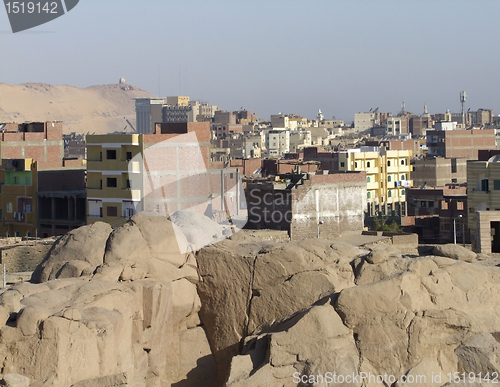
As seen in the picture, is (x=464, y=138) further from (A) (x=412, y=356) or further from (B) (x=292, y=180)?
(A) (x=412, y=356)

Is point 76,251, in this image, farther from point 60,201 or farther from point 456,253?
point 60,201

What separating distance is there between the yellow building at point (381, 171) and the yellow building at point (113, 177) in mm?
22387

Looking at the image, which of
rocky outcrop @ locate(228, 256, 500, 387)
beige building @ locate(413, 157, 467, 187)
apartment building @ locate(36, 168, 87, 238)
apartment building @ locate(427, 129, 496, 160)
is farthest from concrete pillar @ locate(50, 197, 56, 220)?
apartment building @ locate(427, 129, 496, 160)

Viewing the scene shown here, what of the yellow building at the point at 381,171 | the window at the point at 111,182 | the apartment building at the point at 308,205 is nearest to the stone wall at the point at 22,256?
the window at the point at 111,182

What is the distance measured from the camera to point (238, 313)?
50.3 feet

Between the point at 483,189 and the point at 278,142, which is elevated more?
the point at 278,142

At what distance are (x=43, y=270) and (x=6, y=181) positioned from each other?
33.8 m

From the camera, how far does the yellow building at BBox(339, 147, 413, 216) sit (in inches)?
2286

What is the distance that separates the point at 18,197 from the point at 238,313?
33332 millimetres

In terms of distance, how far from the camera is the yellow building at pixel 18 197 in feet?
148

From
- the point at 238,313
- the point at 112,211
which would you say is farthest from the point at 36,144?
the point at 238,313

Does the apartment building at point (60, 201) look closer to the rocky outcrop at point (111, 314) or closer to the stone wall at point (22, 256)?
the stone wall at point (22, 256)

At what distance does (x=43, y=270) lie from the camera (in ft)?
48.9

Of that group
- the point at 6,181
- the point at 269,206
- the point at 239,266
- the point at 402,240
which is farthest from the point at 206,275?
the point at 6,181
